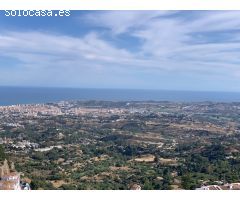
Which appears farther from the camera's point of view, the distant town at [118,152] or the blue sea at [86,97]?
the blue sea at [86,97]

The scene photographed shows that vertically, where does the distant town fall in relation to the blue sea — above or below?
below

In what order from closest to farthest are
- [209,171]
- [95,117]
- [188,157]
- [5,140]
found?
[209,171], [188,157], [5,140], [95,117]

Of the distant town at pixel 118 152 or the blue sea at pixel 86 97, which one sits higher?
the blue sea at pixel 86 97

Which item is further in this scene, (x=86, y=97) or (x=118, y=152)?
(x=86, y=97)

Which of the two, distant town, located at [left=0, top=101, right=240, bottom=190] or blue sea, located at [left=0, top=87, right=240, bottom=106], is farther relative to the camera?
blue sea, located at [left=0, top=87, right=240, bottom=106]

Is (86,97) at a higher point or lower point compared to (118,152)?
higher
